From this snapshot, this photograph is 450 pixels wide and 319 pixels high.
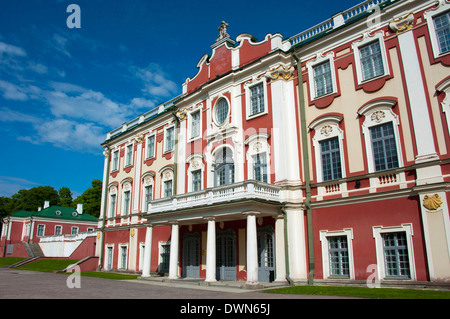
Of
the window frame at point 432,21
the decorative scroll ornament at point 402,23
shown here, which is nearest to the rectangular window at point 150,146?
the decorative scroll ornament at point 402,23

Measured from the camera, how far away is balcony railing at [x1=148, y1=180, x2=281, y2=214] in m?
16.3

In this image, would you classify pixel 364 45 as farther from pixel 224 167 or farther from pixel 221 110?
pixel 224 167

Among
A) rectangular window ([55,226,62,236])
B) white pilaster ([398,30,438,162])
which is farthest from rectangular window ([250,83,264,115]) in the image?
rectangular window ([55,226,62,236])

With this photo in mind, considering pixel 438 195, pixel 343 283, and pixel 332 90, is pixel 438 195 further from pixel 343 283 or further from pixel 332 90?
pixel 332 90

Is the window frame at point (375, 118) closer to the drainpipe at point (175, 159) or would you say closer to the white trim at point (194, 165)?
the white trim at point (194, 165)

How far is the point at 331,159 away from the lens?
1700 centimetres

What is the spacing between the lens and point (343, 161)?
54.0ft

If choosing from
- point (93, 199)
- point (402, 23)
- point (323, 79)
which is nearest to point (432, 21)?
point (402, 23)

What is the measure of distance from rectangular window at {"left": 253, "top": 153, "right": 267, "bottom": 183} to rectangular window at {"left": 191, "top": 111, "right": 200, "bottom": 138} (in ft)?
18.7

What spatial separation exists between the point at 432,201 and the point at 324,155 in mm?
5306

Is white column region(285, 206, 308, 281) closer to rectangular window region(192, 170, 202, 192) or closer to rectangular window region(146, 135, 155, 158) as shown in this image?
rectangular window region(192, 170, 202, 192)

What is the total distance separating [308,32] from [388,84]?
225 inches
